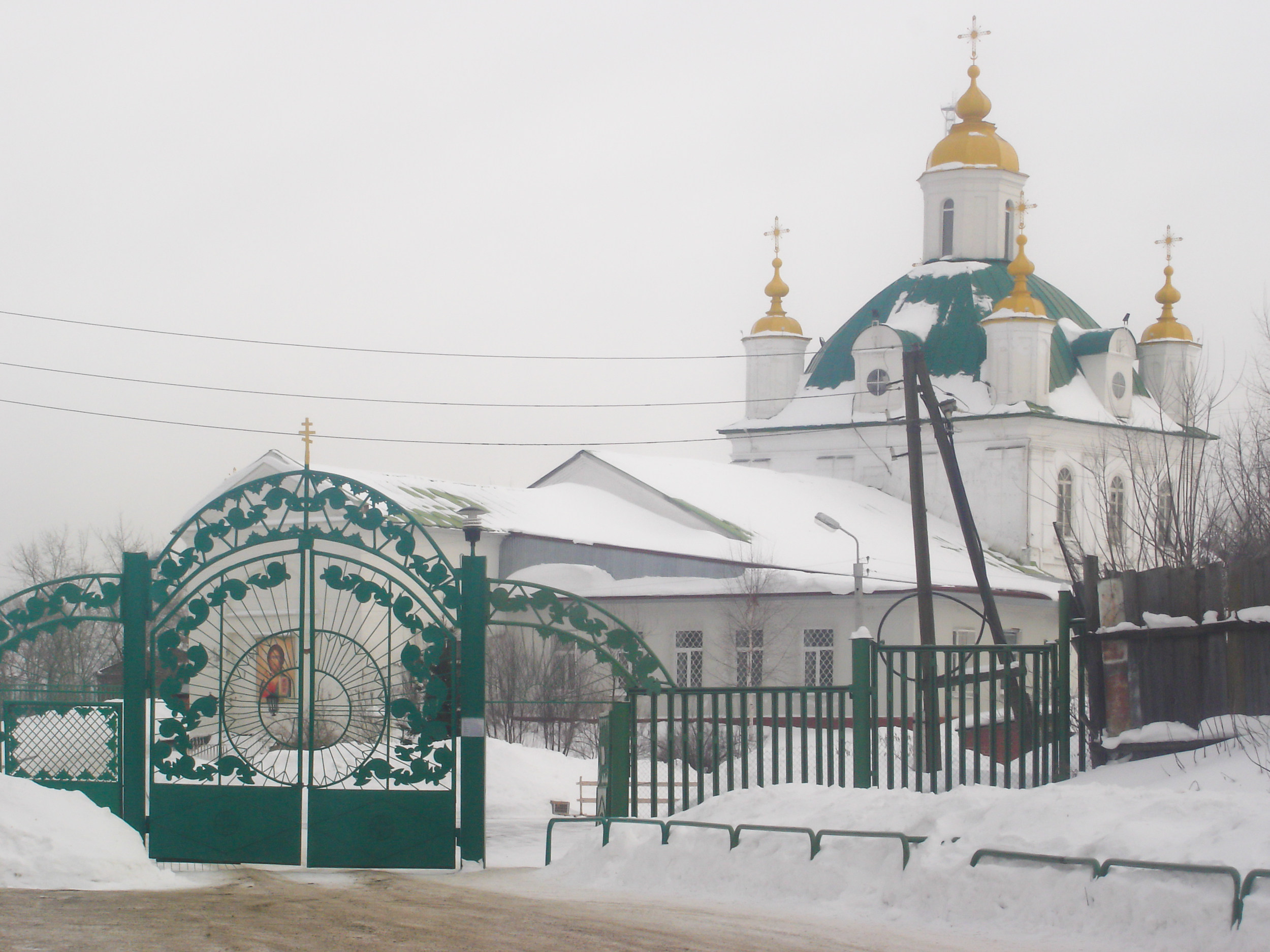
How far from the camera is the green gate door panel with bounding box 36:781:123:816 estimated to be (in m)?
12.3

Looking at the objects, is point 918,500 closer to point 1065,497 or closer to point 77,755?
point 77,755

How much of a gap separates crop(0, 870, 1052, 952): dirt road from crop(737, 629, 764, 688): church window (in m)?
Result: 23.9

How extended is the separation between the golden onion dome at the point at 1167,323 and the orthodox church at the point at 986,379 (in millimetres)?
47

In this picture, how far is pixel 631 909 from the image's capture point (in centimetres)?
905

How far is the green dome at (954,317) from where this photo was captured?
42406mm

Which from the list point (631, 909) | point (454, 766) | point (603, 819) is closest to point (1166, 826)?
point (631, 909)

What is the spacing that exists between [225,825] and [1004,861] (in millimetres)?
6559

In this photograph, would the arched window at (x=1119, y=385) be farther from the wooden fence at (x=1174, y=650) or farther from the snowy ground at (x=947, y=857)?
the snowy ground at (x=947, y=857)

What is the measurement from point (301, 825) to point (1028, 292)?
33.1m

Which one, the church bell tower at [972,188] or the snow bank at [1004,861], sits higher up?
the church bell tower at [972,188]

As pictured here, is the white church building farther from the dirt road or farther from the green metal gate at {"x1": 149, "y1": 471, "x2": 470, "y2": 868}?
the dirt road

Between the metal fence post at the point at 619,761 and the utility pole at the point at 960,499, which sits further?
the utility pole at the point at 960,499

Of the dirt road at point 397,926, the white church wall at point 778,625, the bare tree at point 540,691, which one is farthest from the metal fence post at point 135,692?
the white church wall at point 778,625

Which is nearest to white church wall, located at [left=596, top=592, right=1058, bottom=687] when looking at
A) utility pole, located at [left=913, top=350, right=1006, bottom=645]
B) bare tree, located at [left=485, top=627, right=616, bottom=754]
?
bare tree, located at [left=485, top=627, right=616, bottom=754]
